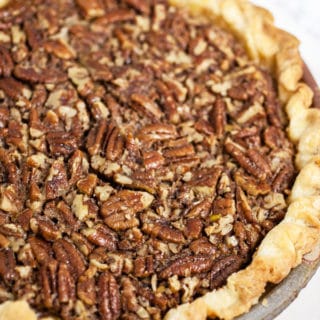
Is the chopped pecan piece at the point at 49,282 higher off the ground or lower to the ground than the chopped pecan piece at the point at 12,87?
lower

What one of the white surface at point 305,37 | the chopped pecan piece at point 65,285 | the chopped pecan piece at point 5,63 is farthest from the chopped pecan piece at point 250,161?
the chopped pecan piece at point 5,63

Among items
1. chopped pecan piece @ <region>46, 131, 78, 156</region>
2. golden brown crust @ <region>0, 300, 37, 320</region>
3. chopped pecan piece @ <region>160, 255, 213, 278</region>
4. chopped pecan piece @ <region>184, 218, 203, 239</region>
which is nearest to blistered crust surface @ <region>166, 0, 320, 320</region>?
chopped pecan piece @ <region>160, 255, 213, 278</region>

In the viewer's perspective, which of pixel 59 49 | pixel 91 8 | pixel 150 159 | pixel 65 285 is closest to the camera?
pixel 65 285

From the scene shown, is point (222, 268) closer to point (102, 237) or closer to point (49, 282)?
point (102, 237)

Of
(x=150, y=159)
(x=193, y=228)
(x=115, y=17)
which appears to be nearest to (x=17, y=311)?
(x=193, y=228)

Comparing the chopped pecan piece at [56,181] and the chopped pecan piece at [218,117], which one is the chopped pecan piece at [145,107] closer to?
the chopped pecan piece at [218,117]
